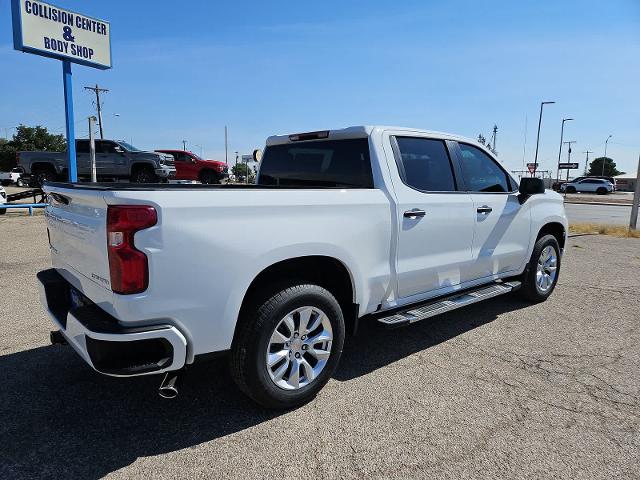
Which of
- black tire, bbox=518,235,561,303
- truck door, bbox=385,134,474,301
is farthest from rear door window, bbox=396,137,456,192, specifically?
black tire, bbox=518,235,561,303

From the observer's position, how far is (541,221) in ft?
17.2

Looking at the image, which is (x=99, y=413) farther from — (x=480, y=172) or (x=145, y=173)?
(x=145, y=173)

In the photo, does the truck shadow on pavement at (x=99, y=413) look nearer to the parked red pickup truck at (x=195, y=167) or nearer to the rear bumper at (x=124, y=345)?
the rear bumper at (x=124, y=345)

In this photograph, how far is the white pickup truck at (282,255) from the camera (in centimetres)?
232

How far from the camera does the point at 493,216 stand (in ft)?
14.7

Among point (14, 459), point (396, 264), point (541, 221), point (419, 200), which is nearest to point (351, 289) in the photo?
point (396, 264)

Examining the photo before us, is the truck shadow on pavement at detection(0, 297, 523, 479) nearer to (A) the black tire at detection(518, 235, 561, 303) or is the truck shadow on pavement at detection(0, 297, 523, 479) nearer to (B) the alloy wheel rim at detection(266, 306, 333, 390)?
(B) the alloy wheel rim at detection(266, 306, 333, 390)

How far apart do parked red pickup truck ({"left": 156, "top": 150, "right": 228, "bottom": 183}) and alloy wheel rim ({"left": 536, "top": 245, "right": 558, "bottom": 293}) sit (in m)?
20.3

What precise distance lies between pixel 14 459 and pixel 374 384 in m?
2.24

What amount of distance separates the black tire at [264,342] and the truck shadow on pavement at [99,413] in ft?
0.60

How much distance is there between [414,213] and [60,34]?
14.0m

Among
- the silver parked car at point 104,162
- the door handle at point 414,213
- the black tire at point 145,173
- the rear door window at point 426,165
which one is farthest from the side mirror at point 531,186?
the black tire at point 145,173

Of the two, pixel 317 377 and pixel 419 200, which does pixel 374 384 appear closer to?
pixel 317 377

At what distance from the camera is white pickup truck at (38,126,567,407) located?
91.4 inches
